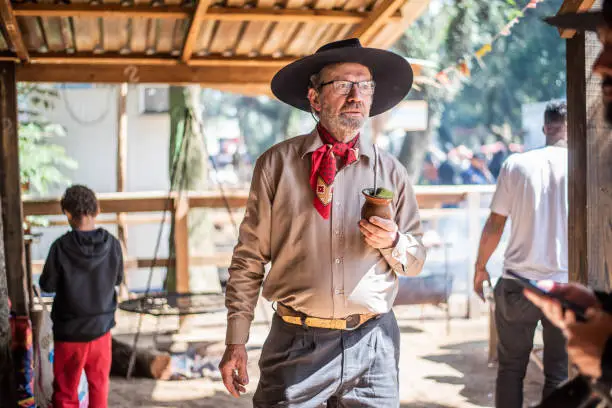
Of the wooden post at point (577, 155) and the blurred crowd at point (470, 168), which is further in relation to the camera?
the blurred crowd at point (470, 168)

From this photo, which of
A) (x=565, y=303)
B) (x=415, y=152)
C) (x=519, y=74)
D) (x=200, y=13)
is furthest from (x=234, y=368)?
(x=519, y=74)

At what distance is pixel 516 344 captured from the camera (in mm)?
4445

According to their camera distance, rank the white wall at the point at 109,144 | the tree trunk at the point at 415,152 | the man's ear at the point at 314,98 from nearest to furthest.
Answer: the man's ear at the point at 314,98
the white wall at the point at 109,144
the tree trunk at the point at 415,152

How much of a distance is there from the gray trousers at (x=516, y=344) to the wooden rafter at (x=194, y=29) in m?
2.60

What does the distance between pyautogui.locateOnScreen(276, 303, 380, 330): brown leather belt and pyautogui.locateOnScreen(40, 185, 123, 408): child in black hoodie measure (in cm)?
212

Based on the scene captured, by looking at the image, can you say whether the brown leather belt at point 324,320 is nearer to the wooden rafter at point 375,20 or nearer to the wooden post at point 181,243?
the wooden rafter at point 375,20

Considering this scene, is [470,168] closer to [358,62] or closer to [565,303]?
[358,62]

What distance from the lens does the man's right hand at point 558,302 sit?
165 cm

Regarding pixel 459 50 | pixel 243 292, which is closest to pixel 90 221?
pixel 243 292

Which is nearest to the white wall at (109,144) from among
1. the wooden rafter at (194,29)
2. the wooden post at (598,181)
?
the wooden rafter at (194,29)

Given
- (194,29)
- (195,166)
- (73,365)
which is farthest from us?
(195,166)

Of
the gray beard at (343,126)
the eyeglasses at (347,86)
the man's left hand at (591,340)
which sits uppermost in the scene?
the eyeglasses at (347,86)

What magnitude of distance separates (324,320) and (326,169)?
582 mm

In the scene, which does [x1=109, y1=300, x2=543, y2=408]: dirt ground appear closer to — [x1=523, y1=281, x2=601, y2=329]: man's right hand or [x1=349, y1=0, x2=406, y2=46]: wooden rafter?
[x1=349, y1=0, x2=406, y2=46]: wooden rafter
